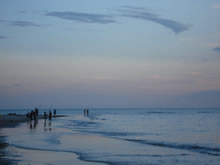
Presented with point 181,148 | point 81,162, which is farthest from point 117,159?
point 181,148

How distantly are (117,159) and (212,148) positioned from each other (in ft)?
27.3

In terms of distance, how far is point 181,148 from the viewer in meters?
20.1

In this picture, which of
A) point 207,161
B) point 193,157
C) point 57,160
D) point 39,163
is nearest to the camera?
point 39,163

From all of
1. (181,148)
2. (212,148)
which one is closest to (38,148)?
(181,148)

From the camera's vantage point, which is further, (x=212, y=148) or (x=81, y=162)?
(x=212, y=148)

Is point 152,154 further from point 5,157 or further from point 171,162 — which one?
point 5,157

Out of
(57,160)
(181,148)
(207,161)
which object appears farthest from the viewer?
(181,148)

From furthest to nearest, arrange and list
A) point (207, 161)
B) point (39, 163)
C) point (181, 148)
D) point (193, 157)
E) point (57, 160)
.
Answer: point (181, 148) < point (193, 157) < point (207, 161) < point (57, 160) < point (39, 163)

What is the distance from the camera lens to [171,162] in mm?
14539

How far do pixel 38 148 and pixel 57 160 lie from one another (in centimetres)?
395

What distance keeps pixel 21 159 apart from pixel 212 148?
41.3 ft

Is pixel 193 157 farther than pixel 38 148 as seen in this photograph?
No

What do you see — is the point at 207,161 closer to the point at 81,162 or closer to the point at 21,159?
the point at 81,162

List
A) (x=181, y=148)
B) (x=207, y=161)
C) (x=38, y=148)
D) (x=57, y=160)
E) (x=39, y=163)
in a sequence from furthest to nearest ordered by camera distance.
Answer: (x=181, y=148) → (x=38, y=148) → (x=207, y=161) → (x=57, y=160) → (x=39, y=163)
